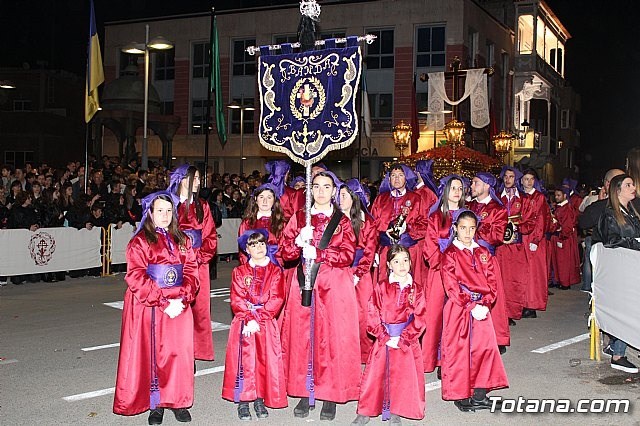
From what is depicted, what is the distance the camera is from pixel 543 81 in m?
40.3

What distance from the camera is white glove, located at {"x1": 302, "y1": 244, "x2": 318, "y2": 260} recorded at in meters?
5.80

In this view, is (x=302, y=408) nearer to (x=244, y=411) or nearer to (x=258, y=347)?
(x=244, y=411)

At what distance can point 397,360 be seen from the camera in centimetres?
560

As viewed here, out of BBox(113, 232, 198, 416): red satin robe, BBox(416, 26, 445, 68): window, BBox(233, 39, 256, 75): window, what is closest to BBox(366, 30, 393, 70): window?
BBox(416, 26, 445, 68): window

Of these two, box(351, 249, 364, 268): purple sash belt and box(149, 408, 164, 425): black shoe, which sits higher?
box(351, 249, 364, 268): purple sash belt

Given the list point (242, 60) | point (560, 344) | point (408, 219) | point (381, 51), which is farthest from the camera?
point (242, 60)

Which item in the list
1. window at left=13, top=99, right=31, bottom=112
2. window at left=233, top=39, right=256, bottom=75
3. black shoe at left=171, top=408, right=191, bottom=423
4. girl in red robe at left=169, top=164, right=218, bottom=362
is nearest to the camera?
black shoe at left=171, top=408, right=191, bottom=423

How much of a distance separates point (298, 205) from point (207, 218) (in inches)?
76.6

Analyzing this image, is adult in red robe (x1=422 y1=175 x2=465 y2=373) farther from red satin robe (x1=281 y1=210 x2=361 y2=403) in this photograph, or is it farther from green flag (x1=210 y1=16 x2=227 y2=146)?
green flag (x1=210 y1=16 x2=227 y2=146)

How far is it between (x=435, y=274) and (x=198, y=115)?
3233cm

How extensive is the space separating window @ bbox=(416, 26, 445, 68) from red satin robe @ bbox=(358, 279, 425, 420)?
29383mm

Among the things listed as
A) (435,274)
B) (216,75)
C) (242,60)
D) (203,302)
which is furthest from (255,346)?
(242,60)

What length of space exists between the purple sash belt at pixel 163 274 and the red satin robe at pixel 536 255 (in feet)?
→ 21.1

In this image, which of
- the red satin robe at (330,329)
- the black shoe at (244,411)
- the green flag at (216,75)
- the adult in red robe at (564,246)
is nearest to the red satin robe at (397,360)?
the red satin robe at (330,329)
